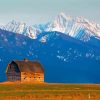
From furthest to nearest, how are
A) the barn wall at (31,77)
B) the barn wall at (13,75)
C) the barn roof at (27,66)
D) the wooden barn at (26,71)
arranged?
the barn wall at (13,75), the barn wall at (31,77), the wooden barn at (26,71), the barn roof at (27,66)

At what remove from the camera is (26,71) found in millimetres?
170500

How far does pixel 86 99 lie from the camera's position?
7881cm

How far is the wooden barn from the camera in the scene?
16912cm

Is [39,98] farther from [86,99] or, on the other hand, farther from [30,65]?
[30,65]

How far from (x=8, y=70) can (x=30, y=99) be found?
10322cm

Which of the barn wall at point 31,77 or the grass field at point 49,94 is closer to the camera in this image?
the grass field at point 49,94

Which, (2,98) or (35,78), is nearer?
(2,98)

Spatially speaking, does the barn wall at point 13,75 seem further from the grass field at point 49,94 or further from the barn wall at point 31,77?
the grass field at point 49,94

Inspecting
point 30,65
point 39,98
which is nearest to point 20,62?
point 30,65

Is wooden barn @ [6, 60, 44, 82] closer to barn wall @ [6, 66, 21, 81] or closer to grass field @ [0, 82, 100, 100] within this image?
barn wall @ [6, 66, 21, 81]

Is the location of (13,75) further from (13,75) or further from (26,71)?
(26,71)

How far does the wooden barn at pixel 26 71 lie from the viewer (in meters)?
169

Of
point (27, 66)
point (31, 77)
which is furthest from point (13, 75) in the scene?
point (27, 66)

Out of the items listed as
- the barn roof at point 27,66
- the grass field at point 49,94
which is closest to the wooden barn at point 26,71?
the barn roof at point 27,66
